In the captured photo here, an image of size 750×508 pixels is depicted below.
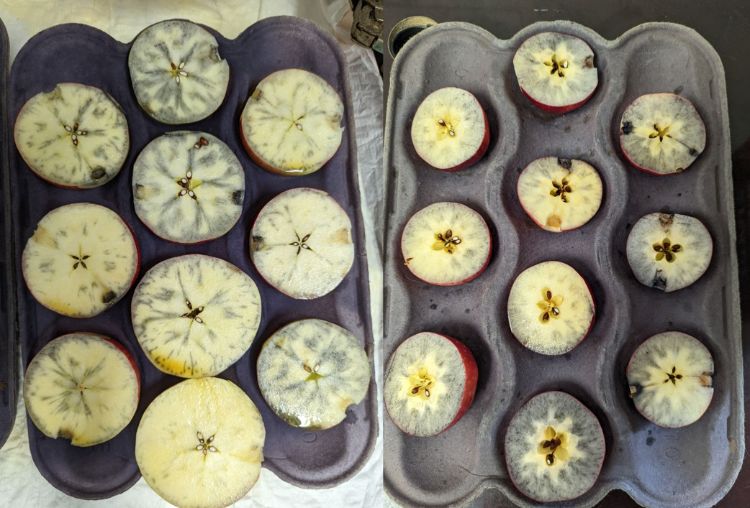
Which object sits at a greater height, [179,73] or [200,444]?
[179,73]

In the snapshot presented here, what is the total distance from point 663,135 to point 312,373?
40 cm

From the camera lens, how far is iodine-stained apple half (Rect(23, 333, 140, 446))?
1.51 feet

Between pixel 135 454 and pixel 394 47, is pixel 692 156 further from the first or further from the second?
pixel 135 454

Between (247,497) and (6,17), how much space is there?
46cm

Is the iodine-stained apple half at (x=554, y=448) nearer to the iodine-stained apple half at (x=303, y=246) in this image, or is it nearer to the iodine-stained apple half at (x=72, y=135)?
the iodine-stained apple half at (x=303, y=246)

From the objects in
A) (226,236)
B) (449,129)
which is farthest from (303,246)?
(449,129)

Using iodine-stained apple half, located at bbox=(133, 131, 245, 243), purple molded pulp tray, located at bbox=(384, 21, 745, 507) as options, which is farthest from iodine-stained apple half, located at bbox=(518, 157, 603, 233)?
iodine-stained apple half, located at bbox=(133, 131, 245, 243)

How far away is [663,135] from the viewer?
21.7 inches

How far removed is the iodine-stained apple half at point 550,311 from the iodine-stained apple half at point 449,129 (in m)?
0.13

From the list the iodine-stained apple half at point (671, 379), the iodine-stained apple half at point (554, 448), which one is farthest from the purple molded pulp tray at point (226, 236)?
the iodine-stained apple half at point (671, 379)

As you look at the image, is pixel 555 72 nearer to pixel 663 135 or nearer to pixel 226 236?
pixel 663 135

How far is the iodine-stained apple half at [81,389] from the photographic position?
1.51ft

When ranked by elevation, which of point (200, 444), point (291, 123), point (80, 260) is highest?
point (291, 123)

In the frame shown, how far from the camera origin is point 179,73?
52 centimetres
